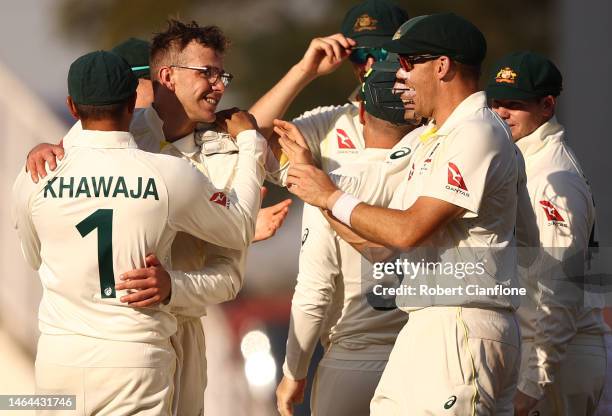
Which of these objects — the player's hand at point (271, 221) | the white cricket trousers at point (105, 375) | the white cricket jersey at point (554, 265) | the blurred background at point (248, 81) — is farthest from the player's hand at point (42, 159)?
the blurred background at point (248, 81)

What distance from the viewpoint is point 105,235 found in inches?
163

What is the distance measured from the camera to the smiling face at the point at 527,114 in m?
5.38

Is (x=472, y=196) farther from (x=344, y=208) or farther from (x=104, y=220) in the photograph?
→ (x=104, y=220)

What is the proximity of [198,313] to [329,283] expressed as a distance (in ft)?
2.06

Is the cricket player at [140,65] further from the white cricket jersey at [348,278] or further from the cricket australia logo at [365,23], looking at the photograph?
the cricket australia logo at [365,23]

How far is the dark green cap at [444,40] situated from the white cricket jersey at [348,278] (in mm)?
800

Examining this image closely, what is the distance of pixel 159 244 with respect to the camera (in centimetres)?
429

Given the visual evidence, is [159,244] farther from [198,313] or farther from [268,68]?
[268,68]

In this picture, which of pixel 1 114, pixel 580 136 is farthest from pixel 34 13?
pixel 580 136

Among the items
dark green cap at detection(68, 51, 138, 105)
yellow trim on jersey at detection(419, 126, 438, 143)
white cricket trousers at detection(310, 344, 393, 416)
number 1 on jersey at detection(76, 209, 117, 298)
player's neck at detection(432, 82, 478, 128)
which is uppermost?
dark green cap at detection(68, 51, 138, 105)

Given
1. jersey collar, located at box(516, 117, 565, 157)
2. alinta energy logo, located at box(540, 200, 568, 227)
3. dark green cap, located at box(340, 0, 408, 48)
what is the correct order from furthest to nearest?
dark green cap, located at box(340, 0, 408, 48), jersey collar, located at box(516, 117, 565, 157), alinta energy logo, located at box(540, 200, 568, 227)

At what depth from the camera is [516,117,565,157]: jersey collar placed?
5.30 m

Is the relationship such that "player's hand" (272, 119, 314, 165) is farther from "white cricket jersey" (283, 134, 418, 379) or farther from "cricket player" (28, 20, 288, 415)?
"white cricket jersey" (283, 134, 418, 379)

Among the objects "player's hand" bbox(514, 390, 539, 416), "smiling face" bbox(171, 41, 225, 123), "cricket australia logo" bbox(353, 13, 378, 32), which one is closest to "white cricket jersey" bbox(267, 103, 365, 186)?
"cricket australia logo" bbox(353, 13, 378, 32)
